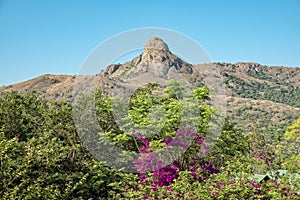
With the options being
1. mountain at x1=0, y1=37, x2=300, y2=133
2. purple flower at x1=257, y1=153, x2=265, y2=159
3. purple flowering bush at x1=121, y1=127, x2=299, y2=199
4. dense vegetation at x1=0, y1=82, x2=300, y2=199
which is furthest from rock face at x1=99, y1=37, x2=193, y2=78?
purple flower at x1=257, y1=153, x2=265, y2=159

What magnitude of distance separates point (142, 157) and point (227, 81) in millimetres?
73824

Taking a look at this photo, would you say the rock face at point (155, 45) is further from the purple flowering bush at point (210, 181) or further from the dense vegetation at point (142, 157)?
the purple flowering bush at point (210, 181)

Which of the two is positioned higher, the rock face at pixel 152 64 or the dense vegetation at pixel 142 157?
the rock face at pixel 152 64

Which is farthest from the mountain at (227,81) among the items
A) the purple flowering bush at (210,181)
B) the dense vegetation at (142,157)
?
the purple flowering bush at (210,181)

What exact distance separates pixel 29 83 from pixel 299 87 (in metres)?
65.1

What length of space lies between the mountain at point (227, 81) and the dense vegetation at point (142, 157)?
677mm

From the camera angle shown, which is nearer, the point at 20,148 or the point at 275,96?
the point at 20,148

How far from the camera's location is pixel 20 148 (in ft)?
29.4

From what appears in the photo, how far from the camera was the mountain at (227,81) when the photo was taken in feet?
36.3

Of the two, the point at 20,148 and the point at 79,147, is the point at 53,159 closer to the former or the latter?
the point at 20,148

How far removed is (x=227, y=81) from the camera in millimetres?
81875

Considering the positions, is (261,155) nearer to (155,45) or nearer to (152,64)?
(155,45)

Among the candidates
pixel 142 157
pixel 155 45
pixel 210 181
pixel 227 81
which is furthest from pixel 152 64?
pixel 227 81

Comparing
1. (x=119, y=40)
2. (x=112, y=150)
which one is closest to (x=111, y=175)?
(x=112, y=150)
